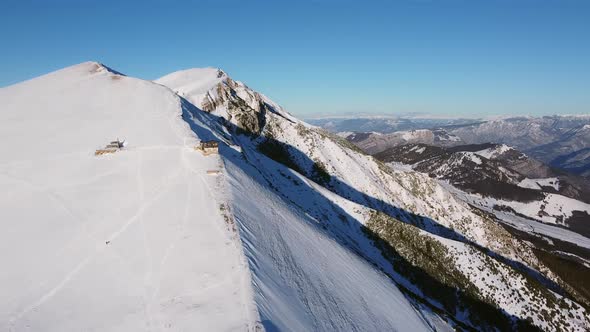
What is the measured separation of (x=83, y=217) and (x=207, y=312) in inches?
621

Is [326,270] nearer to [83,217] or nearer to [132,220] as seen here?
[132,220]

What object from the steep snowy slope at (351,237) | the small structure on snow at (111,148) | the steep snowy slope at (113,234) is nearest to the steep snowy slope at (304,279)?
the steep snowy slope at (351,237)

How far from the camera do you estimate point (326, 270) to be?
29047 millimetres

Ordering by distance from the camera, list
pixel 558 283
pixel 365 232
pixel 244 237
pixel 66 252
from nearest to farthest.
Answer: pixel 66 252 → pixel 244 237 → pixel 365 232 → pixel 558 283

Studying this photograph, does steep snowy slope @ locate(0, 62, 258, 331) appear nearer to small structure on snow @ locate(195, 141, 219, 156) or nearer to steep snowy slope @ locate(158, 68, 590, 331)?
small structure on snow @ locate(195, 141, 219, 156)

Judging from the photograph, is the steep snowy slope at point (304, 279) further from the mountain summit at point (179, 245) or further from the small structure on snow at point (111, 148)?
the small structure on snow at point (111, 148)

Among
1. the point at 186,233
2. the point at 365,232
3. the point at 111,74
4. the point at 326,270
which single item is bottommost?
the point at 365,232

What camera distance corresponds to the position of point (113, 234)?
23.1m

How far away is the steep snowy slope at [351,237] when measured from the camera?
79.4 feet

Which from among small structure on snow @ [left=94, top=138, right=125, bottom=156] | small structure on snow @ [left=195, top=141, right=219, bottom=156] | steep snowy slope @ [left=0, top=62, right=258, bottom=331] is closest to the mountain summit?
steep snowy slope @ [left=0, top=62, right=258, bottom=331]

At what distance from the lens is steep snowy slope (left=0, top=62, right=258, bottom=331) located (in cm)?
1648

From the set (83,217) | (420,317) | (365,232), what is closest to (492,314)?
(365,232)

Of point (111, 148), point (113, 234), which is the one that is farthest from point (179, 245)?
point (111, 148)

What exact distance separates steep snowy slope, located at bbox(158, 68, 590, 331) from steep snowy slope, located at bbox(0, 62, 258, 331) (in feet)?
8.05
